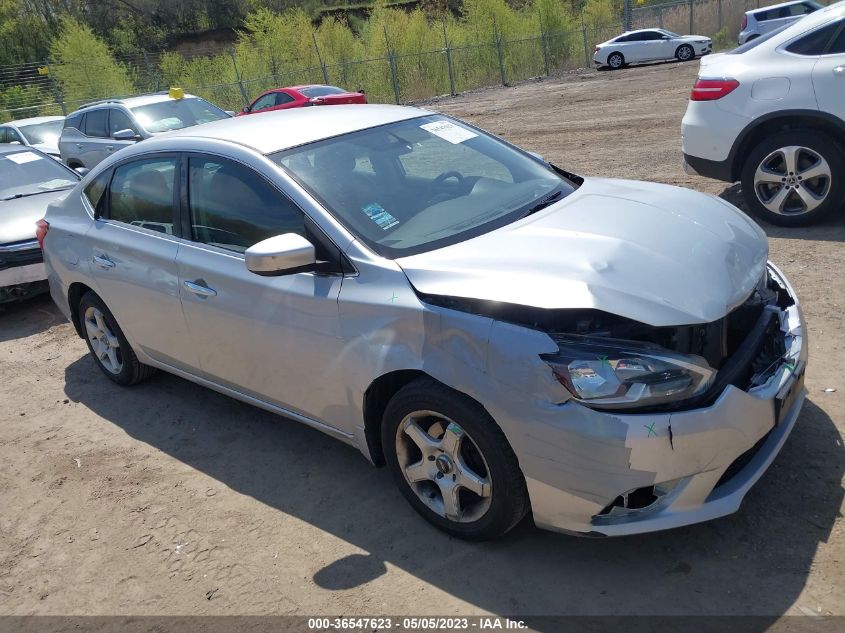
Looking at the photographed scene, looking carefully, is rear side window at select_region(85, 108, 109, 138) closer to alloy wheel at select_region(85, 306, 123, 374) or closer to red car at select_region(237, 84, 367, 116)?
red car at select_region(237, 84, 367, 116)

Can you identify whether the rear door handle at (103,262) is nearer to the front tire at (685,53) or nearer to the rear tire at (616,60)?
the rear tire at (616,60)

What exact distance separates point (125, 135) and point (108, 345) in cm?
820

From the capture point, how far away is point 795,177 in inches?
244

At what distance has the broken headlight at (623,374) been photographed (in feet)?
8.57

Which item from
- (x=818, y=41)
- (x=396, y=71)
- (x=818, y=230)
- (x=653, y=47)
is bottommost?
(x=818, y=230)

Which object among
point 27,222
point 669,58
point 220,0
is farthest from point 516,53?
point 220,0

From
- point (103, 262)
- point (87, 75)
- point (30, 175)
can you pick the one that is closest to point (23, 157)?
point (30, 175)

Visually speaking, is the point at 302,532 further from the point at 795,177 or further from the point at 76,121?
the point at 76,121

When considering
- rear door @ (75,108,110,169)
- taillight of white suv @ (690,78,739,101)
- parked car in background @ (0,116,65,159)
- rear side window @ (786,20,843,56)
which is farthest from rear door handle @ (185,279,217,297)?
parked car in background @ (0,116,65,159)

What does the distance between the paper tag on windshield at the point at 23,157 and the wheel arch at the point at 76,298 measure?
4498 mm

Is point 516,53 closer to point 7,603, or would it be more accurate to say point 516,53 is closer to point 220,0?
point 7,603

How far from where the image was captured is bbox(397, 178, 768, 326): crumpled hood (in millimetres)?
2734

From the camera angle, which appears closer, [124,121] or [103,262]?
[103,262]

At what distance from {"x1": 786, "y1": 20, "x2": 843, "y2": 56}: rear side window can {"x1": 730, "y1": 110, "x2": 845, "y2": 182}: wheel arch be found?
0.54 meters
